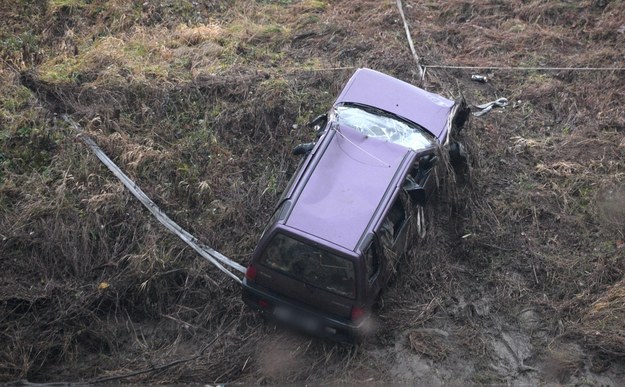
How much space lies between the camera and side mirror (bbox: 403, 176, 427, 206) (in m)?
7.05

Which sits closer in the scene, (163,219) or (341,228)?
(341,228)

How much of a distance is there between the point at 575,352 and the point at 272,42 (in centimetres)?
629

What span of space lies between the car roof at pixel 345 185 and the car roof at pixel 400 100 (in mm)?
718

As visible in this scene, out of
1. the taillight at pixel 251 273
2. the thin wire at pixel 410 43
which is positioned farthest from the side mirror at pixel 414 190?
the thin wire at pixel 410 43

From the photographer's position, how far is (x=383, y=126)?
7.62 metres

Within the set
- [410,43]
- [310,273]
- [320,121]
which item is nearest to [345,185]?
[310,273]

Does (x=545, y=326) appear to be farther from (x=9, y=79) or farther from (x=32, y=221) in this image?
(x=9, y=79)

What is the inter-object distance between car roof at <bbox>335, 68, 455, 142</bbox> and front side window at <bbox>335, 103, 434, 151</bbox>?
81 millimetres

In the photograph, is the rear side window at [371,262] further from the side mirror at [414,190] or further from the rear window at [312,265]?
the side mirror at [414,190]

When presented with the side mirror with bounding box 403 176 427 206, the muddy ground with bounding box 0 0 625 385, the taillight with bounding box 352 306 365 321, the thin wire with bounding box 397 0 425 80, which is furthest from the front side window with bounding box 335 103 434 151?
the thin wire with bounding box 397 0 425 80

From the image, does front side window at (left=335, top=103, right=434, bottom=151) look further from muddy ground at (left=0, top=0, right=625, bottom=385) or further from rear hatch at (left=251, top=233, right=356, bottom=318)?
rear hatch at (left=251, top=233, right=356, bottom=318)

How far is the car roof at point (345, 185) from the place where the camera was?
6520 millimetres

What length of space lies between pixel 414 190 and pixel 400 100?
145 centimetres

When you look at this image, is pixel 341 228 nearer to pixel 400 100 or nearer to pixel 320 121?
pixel 320 121
